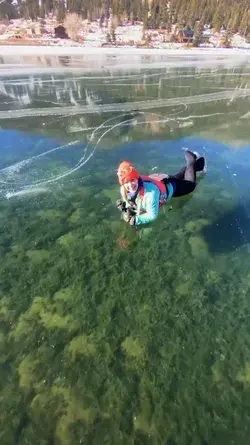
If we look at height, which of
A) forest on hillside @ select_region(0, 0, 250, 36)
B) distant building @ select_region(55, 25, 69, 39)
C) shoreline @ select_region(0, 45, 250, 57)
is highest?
forest on hillside @ select_region(0, 0, 250, 36)

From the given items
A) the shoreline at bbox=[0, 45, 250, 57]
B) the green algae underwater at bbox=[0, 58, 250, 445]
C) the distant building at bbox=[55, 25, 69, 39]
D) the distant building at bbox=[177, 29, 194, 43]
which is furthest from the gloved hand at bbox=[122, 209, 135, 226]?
the distant building at bbox=[177, 29, 194, 43]

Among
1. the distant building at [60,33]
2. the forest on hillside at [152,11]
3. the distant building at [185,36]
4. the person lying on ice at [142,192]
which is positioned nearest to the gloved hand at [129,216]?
the person lying on ice at [142,192]

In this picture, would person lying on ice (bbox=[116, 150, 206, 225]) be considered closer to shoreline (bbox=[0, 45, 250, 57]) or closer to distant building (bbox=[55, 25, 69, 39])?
shoreline (bbox=[0, 45, 250, 57])

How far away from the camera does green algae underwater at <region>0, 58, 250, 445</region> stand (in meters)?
3.80

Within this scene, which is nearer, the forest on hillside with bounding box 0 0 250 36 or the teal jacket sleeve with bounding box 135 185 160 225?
the teal jacket sleeve with bounding box 135 185 160 225

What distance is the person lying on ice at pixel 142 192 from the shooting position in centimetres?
554

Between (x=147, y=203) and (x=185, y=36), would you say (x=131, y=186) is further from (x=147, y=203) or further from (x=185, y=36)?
(x=185, y=36)

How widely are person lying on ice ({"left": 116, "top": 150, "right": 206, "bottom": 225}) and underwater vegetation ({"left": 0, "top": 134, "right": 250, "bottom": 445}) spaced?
55 cm

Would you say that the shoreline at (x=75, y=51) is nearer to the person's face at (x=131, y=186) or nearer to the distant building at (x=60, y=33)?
the distant building at (x=60, y=33)

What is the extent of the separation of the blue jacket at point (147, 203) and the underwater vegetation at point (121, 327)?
574 millimetres

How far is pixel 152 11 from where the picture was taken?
76.1 meters

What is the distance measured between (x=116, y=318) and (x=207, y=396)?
1.79m

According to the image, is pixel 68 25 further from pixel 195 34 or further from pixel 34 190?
pixel 34 190

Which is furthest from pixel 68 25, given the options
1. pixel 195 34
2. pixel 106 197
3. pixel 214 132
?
pixel 106 197
